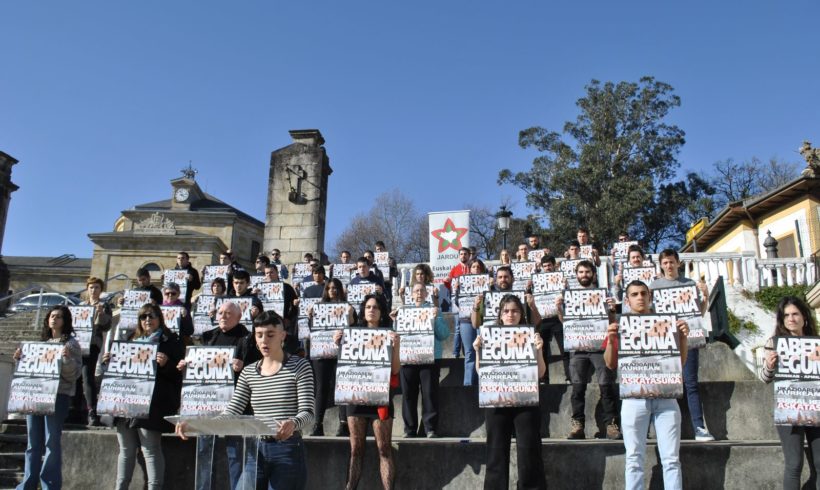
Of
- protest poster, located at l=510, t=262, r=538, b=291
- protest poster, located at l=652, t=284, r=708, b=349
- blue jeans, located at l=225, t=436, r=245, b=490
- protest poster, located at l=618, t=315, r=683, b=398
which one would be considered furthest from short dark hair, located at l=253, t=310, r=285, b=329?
protest poster, located at l=510, t=262, r=538, b=291

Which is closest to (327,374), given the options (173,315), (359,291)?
(173,315)

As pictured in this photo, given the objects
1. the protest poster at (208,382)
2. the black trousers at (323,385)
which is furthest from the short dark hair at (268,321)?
the black trousers at (323,385)

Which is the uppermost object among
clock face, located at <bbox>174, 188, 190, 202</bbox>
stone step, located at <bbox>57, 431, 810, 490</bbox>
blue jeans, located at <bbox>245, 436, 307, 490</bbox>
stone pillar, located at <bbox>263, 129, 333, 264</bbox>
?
clock face, located at <bbox>174, 188, 190, 202</bbox>

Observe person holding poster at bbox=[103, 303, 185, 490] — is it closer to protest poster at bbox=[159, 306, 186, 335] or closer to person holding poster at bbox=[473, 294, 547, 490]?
protest poster at bbox=[159, 306, 186, 335]

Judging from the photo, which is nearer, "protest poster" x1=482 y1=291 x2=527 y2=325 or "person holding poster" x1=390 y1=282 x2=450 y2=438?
"person holding poster" x1=390 y1=282 x2=450 y2=438

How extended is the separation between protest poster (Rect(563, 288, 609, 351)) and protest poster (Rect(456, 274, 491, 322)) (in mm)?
2279

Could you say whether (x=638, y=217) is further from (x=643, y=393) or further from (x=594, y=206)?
(x=643, y=393)

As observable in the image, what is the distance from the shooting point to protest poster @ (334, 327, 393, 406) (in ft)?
22.4

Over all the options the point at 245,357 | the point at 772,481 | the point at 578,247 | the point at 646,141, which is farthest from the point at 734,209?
the point at 245,357

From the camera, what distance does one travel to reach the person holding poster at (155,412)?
6.80 meters

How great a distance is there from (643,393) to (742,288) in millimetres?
13503

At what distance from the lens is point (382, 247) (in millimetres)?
15727

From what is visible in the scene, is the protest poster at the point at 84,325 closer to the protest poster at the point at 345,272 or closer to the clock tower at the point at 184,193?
the protest poster at the point at 345,272

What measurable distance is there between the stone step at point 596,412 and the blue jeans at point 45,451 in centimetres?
319
